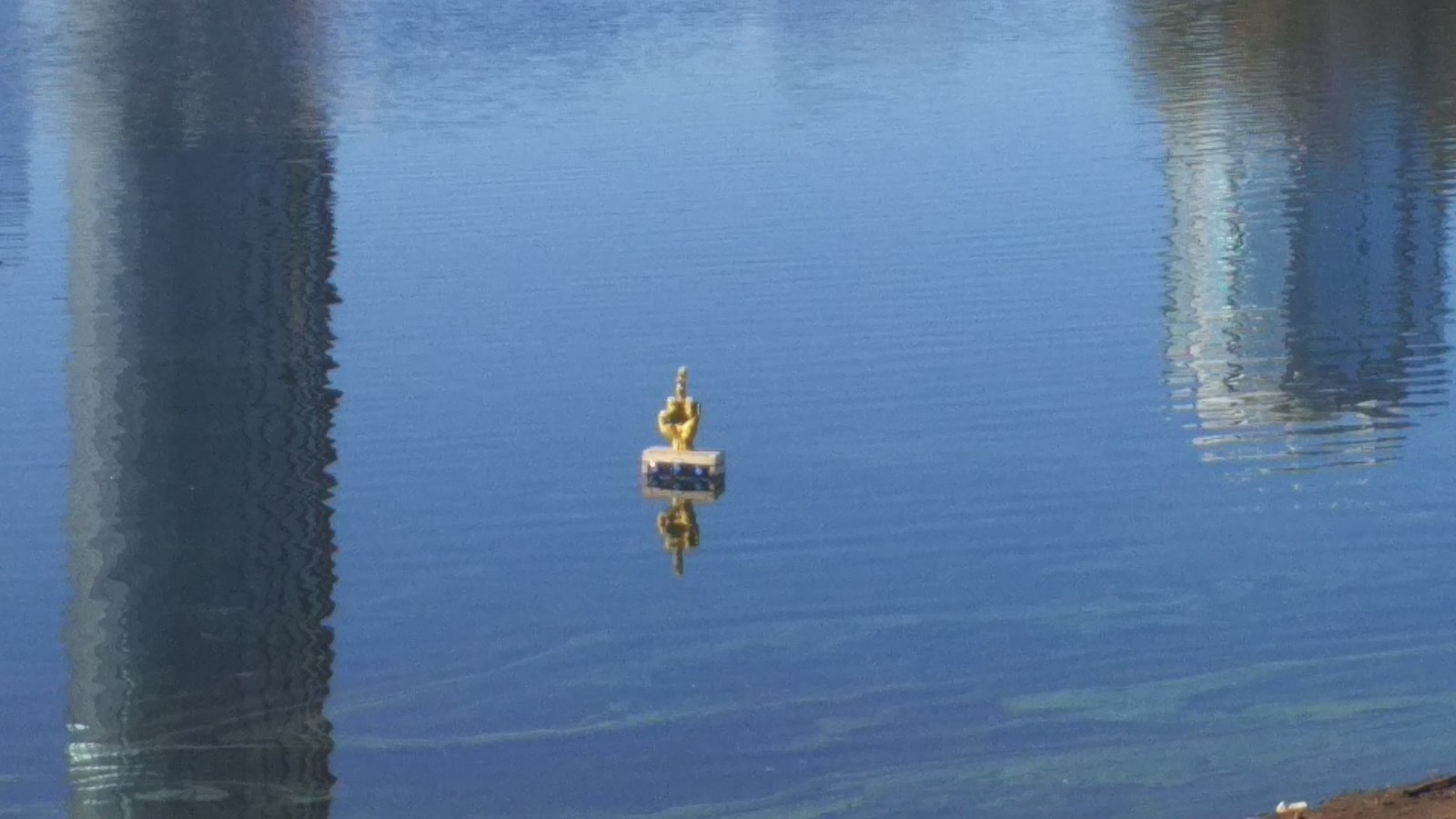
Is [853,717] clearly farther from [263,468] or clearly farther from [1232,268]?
[1232,268]

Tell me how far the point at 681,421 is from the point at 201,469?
99.4 inches

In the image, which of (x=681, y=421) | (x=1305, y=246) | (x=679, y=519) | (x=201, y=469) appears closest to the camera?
(x=679, y=519)

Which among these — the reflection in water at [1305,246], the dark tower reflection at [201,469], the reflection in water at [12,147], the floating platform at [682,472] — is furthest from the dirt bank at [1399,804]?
the reflection in water at [12,147]

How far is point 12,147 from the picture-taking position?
23.8 meters

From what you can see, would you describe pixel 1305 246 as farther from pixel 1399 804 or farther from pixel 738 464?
pixel 1399 804

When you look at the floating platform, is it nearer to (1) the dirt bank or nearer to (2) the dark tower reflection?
(2) the dark tower reflection

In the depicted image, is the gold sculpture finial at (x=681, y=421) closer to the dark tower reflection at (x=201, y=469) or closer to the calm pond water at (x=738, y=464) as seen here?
the calm pond water at (x=738, y=464)

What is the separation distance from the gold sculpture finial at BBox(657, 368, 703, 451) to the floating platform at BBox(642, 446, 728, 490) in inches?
1.7

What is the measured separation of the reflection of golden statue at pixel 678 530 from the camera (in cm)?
1097

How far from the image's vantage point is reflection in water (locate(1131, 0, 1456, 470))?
13.0 meters

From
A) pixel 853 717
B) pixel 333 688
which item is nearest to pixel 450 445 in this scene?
pixel 333 688

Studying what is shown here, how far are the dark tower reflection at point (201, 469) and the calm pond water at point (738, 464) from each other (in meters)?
0.04

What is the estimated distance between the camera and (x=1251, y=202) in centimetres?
1925

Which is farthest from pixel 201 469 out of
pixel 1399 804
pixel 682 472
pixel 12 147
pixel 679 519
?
pixel 12 147
